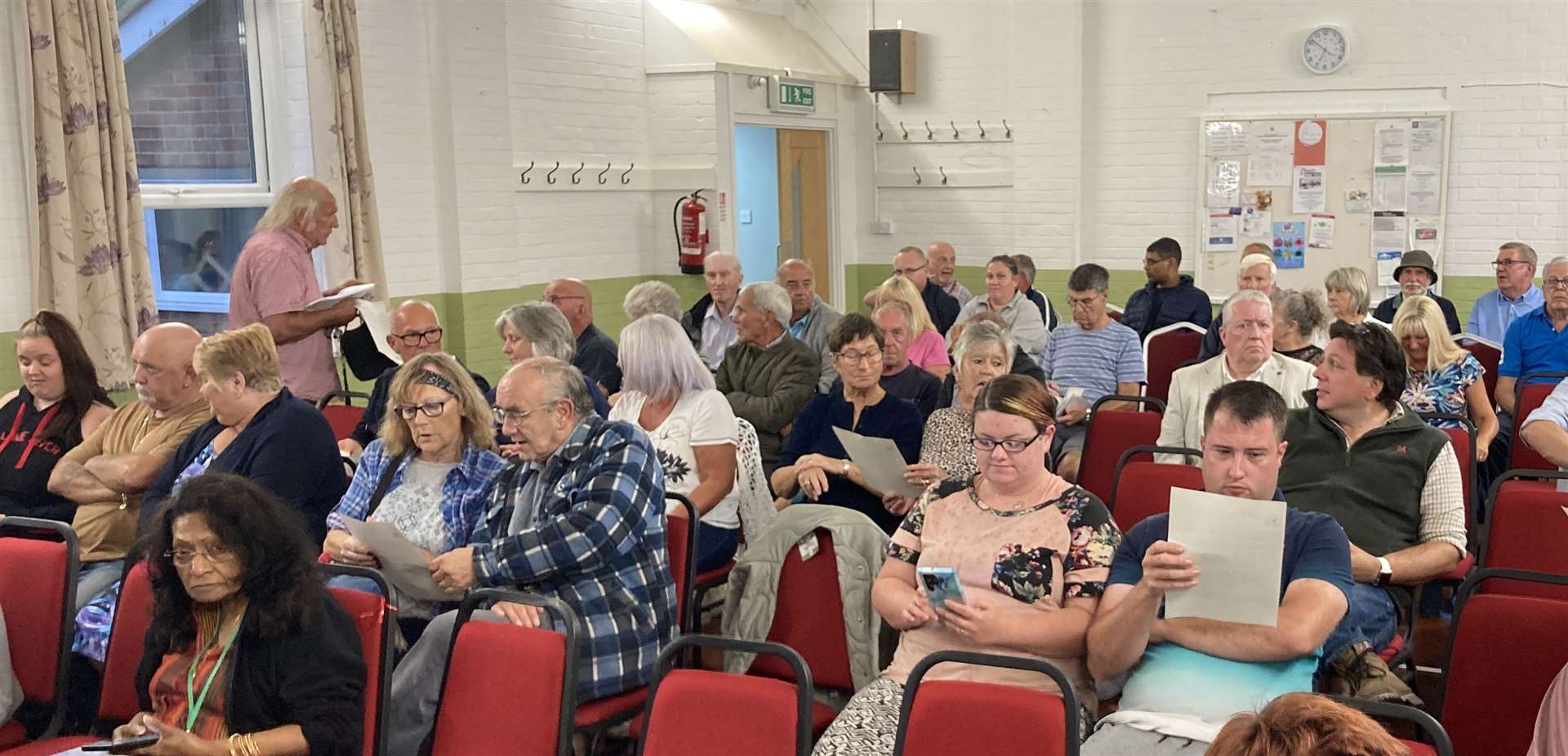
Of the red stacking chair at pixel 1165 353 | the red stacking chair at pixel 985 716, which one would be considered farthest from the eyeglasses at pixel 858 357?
the red stacking chair at pixel 1165 353

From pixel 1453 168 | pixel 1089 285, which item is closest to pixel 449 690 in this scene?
pixel 1089 285

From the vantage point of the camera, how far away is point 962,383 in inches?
167

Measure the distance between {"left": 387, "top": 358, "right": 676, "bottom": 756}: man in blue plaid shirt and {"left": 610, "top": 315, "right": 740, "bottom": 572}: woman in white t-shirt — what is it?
73 centimetres

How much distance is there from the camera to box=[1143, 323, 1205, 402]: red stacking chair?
6.19 m

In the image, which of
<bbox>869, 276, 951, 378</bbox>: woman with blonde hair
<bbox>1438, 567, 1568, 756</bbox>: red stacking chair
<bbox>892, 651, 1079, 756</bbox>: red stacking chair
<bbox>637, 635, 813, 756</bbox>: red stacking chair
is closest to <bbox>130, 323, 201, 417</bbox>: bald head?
<bbox>637, 635, 813, 756</bbox>: red stacking chair

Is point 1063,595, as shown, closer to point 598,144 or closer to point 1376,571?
point 1376,571

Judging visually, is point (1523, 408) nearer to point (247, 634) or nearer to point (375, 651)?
point (375, 651)

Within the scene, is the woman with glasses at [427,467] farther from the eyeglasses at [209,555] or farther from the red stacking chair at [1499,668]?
the red stacking chair at [1499,668]

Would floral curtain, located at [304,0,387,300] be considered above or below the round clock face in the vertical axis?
below

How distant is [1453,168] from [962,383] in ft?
19.0

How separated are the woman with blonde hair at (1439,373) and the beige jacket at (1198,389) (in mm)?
722

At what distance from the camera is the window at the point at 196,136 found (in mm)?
6258

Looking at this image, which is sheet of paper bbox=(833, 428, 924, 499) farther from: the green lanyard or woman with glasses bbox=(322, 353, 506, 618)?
the green lanyard

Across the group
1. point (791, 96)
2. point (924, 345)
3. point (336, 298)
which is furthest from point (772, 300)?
point (791, 96)
